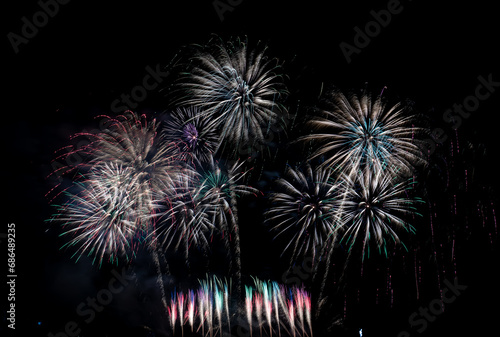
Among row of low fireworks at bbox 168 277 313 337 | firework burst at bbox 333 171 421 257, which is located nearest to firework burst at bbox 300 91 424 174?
firework burst at bbox 333 171 421 257

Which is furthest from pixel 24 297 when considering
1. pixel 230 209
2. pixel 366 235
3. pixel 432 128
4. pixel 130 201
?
pixel 432 128

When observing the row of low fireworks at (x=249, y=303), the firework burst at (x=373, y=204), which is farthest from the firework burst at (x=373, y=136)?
the row of low fireworks at (x=249, y=303)

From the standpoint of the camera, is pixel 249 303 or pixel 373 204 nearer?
pixel 373 204

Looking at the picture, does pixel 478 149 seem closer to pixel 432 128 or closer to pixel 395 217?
pixel 432 128

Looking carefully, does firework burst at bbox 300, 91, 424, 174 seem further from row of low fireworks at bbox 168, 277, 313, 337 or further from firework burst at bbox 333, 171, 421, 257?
row of low fireworks at bbox 168, 277, 313, 337

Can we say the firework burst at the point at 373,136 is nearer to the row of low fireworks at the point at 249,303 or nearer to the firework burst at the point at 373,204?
the firework burst at the point at 373,204

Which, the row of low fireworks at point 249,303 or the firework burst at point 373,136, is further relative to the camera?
the row of low fireworks at point 249,303

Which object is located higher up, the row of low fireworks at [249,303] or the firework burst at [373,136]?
the firework burst at [373,136]

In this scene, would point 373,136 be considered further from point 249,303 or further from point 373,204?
point 249,303

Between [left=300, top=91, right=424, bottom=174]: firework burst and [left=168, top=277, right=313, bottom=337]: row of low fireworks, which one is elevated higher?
[left=300, top=91, right=424, bottom=174]: firework burst

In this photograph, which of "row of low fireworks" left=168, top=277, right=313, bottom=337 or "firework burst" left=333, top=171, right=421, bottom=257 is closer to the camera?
"firework burst" left=333, top=171, right=421, bottom=257

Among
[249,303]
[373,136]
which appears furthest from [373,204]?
[249,303]

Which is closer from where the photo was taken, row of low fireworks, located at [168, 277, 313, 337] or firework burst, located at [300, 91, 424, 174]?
firework burst, located at [300, 91, 424, 174]
